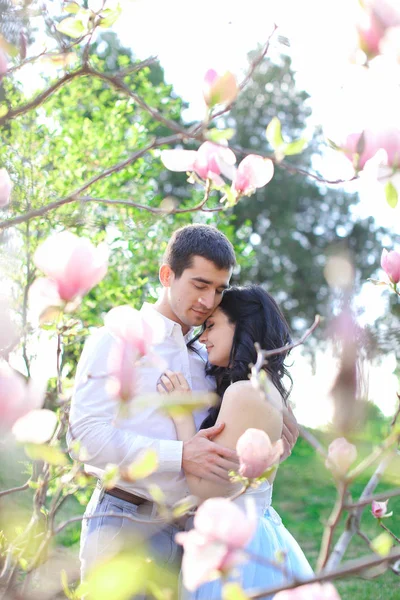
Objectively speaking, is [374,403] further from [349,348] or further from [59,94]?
→ [59,94]

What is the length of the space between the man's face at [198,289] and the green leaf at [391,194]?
1210 millimetres

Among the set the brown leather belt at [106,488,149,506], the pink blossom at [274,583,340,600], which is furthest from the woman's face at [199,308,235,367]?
the pink blossom at [274,583,340,600]

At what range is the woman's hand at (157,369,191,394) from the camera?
1.97 metres

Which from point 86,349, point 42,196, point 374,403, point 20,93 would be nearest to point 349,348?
point 374,403

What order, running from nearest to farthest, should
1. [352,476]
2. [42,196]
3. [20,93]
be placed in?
[352,476], [42,196], [20,93]

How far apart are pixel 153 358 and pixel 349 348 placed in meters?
0.45

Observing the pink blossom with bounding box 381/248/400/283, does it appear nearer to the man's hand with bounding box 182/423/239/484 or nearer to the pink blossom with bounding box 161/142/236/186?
the pink blossom with bounding box 161/142/236/186

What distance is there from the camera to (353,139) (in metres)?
1.00

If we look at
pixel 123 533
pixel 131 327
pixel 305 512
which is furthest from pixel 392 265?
pixel 305 512

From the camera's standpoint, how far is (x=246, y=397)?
76.2 inches

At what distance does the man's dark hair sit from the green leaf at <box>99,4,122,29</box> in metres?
1.11

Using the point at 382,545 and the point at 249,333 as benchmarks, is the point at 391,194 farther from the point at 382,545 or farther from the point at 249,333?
the point at 249,333

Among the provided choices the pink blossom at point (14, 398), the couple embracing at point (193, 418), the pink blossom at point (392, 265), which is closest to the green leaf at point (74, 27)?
the pink blossom at point (14, 398)

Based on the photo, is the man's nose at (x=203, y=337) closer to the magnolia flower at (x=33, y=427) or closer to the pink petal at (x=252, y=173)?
the pink petal at (x=252, y=173)
